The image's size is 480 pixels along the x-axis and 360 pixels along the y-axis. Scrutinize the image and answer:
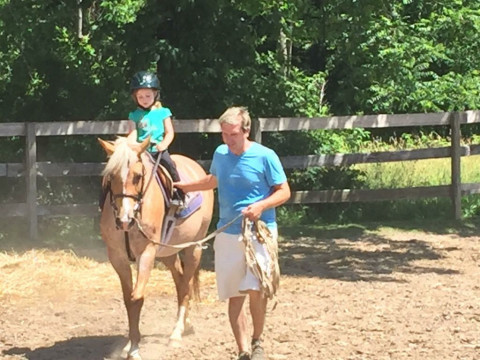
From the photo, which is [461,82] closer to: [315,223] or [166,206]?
[315,223]

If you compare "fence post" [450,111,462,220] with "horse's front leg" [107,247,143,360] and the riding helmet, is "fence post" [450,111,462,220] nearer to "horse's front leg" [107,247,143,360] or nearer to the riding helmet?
the riding helmet

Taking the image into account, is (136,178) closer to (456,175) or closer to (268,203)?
(268,203)

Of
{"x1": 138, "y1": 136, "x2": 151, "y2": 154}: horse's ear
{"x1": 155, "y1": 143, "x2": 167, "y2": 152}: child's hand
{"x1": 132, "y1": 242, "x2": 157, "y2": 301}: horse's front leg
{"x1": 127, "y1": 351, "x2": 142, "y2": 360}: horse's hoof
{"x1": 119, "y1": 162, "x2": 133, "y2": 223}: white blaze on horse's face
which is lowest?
{"x1": 127, "y1": 351, "x2": 142, "y2": 360}: horse's hoof

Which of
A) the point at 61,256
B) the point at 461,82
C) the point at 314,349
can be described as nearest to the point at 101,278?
the point at 61,256

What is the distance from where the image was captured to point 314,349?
21.5 ft

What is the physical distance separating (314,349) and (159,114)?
6.94ft

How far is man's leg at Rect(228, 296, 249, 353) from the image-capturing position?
231 inches

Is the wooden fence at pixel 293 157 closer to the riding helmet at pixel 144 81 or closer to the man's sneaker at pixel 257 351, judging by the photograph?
the riding helmet at pixel 144 81

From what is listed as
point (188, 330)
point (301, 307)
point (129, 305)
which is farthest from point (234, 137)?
point (301, 307)

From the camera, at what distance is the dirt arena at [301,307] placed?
21.9 feet

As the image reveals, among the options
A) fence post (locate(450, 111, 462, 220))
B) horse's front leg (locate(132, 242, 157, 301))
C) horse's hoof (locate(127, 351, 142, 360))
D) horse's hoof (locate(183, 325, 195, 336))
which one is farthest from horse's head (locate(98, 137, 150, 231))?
fence post (locate(450, 111, 462, 220))

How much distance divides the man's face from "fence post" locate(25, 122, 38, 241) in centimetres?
644

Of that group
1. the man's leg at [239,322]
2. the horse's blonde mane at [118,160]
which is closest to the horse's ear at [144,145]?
the horse's blonde mane at [118,160]

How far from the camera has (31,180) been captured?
11711 mm
